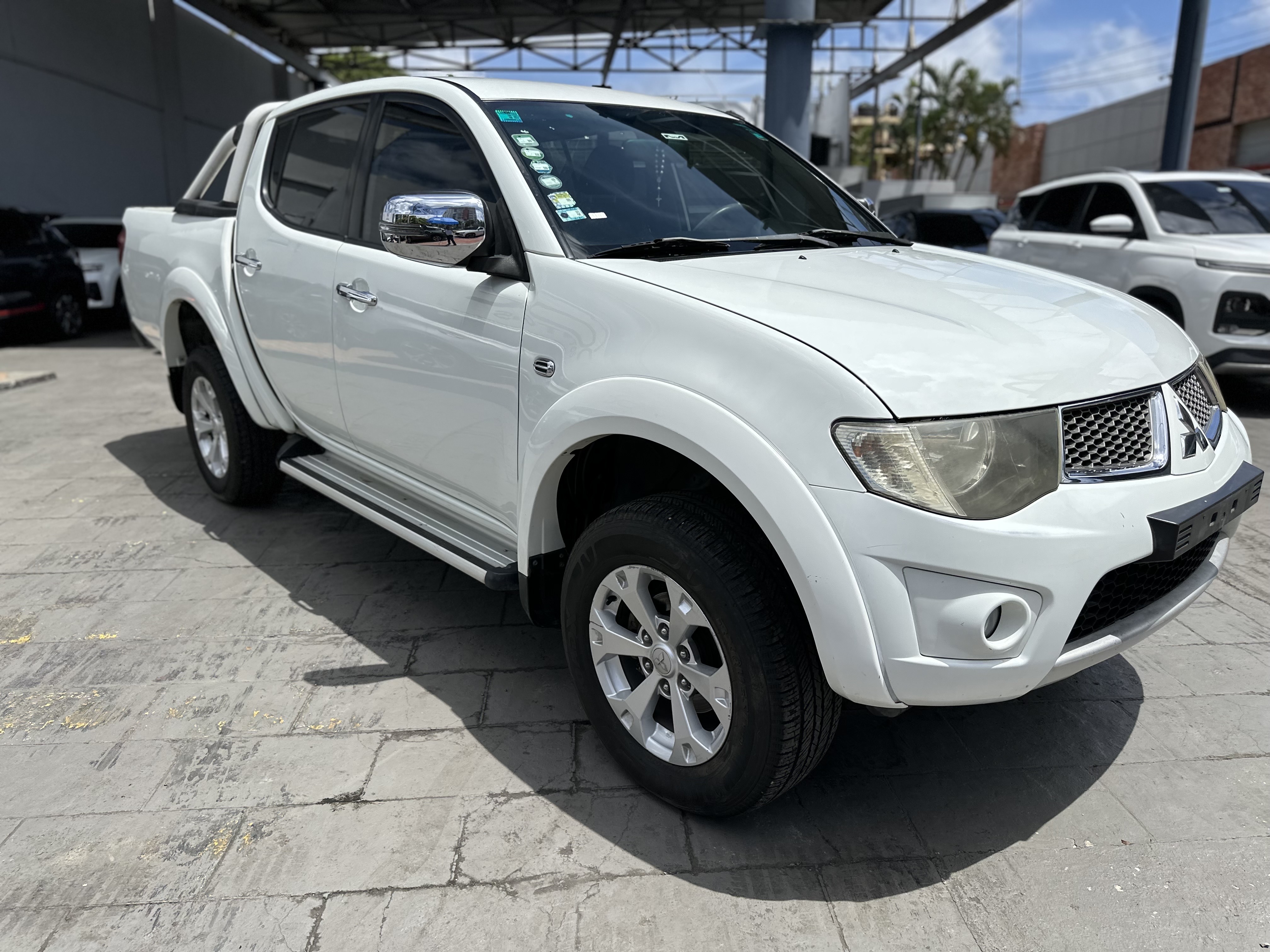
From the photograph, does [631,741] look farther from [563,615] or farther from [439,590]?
[439,590]

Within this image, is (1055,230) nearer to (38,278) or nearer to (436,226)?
(436,226)

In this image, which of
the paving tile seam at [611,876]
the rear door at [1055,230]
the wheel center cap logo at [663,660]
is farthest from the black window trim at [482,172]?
the rear door at [1055,230]

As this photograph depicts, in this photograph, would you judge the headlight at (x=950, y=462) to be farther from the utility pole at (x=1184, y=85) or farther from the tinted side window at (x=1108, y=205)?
the utility pole at (x=1184, y=85)

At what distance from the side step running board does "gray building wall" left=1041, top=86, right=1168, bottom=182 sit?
34.9m

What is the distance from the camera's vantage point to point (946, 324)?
7.40 feet

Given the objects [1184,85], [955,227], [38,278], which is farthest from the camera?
[955,227]

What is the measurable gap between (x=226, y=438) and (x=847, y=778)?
11.3 ft

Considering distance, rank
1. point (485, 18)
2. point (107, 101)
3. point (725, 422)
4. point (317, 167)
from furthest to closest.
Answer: point (485, 18)
point (107, 101)
point (317, 167)
point (725, 422)

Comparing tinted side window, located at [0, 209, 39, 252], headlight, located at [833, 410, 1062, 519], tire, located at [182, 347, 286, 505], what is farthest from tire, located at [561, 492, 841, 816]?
tinted side window, located at [0, 209, 39, 252]

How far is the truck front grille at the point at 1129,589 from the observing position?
2201 millimetres

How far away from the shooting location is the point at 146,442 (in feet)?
21.6

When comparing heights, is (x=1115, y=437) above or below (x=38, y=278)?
above

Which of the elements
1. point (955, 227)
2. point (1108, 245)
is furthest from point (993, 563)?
point (955, 227)

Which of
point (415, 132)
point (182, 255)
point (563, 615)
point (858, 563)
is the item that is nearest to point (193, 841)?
point (563, 615)
